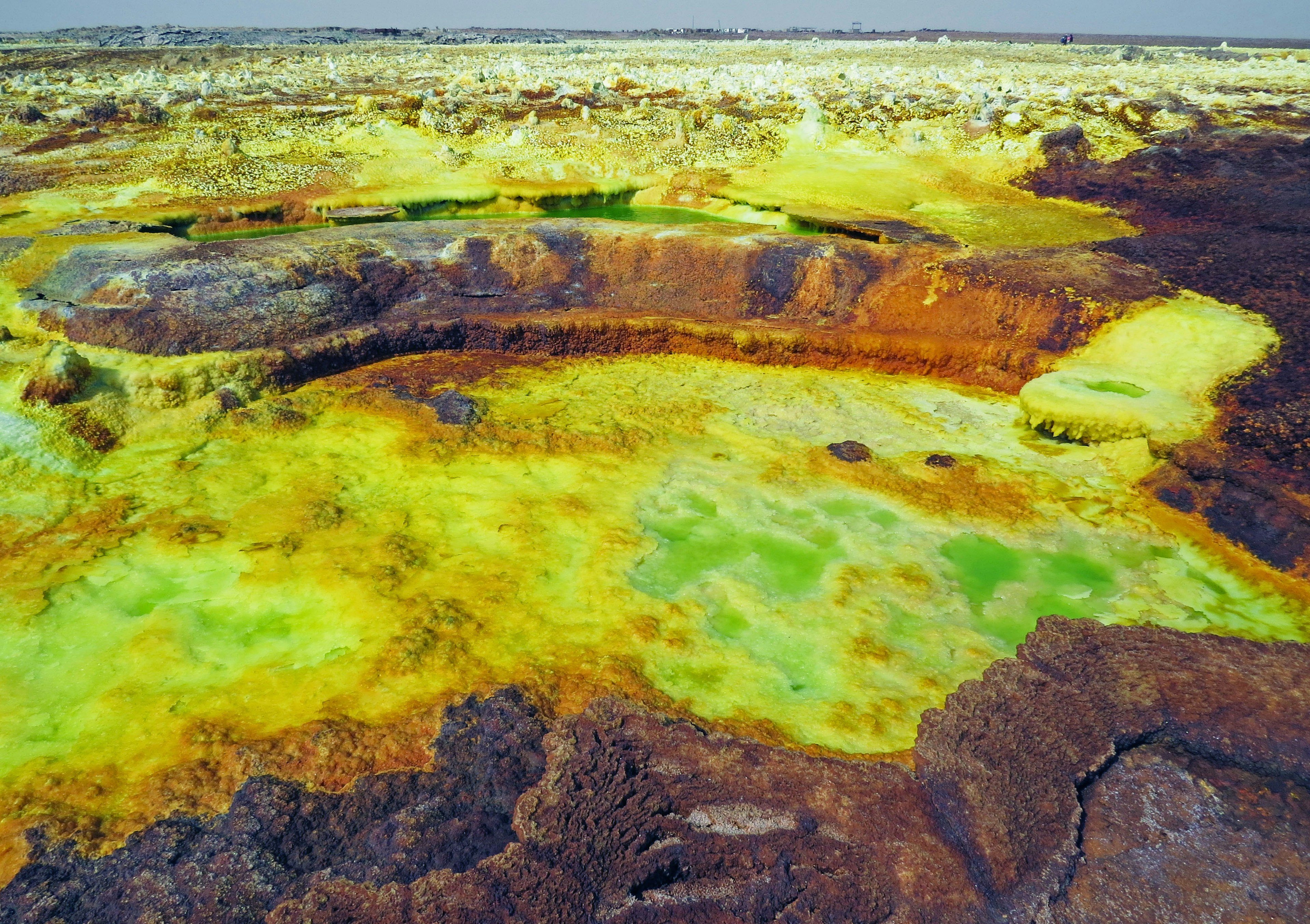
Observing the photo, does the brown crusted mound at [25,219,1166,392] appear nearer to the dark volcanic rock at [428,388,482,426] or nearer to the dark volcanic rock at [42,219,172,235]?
the dark volcanic rock at [428,388,482,426]

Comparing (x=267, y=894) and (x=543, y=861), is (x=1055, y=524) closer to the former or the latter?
(x=543, y=861)

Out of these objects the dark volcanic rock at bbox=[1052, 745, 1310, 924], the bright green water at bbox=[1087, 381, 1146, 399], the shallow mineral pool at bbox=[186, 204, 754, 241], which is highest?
the shallow mineral pool at bbox=[186, 204, 754, 241]

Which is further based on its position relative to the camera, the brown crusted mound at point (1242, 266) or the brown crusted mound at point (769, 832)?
the brown crusted mound at point (1242, 266)

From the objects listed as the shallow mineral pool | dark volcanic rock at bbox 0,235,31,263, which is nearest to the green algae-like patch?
dark volcanic rock at bbox 0,235,31,263

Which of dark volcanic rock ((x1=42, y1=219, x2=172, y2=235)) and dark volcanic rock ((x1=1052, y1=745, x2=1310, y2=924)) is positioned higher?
dark volcanic rock ((x1=42, y1=219, x2=172, y2=235))

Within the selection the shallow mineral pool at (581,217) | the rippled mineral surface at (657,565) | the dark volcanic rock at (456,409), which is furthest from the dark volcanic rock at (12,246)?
the dark volcanic rock at (456,409)

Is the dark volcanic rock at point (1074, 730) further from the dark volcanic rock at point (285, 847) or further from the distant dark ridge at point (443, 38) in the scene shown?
the distant dark ridge at point (443, 38)

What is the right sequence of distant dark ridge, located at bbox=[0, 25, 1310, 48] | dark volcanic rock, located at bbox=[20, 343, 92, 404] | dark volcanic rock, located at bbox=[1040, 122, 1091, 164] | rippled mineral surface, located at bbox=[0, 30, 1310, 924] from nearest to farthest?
rippled mineral surface, located at bbox=[0, 30, 1310, 924]
dark volcanic rock, located at bbox=[20, 343, 92, 404]
dark volcanic rock, located at bbox=[1040, 122, 1091, 164]
distant dark ridge, located at bbox=[0, 25, 1310, 48]

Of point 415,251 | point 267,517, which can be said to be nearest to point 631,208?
point 415,251
